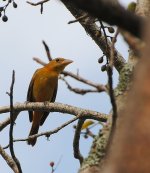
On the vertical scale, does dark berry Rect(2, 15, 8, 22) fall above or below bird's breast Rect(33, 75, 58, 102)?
above

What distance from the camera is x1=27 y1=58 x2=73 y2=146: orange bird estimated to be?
29.6 ft

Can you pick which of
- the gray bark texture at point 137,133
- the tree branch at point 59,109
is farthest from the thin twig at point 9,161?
the gray bark texture at point 137,133

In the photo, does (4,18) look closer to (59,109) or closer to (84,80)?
(59,109)

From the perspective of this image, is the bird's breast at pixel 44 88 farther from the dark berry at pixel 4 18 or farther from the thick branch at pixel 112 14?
the thick branch at pixel 112 14

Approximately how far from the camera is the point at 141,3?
3.03 meters

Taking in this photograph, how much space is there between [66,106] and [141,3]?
6.94ft

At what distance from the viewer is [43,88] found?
358 inches

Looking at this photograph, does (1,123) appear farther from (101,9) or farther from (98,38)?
(101,9)

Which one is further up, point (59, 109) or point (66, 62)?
point (59, 109)

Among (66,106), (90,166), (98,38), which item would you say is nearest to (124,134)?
(90,166)

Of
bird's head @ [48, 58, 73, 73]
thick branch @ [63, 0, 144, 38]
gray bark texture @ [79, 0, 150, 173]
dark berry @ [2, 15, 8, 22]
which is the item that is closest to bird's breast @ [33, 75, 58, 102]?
bird's head @ [48, 58, 73, 73]

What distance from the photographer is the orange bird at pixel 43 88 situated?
29.6 feet

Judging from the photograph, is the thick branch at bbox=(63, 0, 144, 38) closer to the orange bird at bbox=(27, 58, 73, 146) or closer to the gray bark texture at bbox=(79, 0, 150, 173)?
the gray bark texture at bbox=(79, 0, 150, 173)

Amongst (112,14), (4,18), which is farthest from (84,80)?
(4,18)
